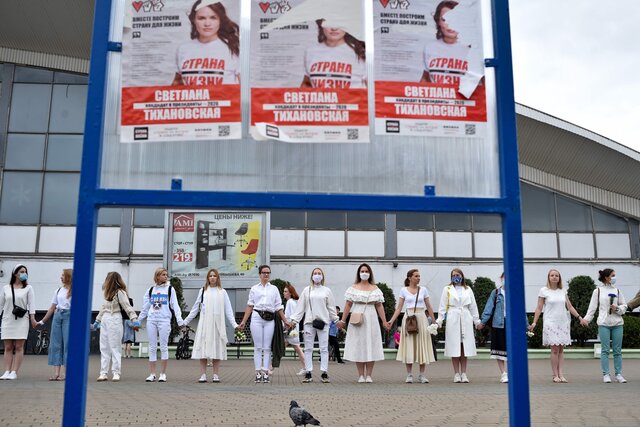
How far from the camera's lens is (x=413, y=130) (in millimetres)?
4367

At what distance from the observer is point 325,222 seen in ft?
104

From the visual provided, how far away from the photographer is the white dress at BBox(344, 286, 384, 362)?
12.1 metres

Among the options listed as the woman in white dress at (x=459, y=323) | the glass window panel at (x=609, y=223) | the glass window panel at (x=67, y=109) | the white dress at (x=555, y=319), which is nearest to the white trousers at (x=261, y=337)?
the woman in white dress at (x=459, y=323)

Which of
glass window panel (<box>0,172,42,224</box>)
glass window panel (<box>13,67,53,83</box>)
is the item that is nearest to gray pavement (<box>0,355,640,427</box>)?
glass window panel (<box>0,172,42,224</box>)

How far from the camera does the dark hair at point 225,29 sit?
429cm

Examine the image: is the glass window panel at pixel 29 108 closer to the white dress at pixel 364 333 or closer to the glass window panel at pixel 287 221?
the glass window panel at pixel 287 221

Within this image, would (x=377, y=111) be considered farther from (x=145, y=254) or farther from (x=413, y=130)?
(x=145, y=254)

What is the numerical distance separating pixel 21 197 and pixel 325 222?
42.7 ft

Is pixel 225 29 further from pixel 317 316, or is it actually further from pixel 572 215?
pixel 572 215

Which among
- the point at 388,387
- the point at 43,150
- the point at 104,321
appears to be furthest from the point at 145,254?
the point at 388,387

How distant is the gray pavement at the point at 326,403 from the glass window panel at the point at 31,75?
74.7ft

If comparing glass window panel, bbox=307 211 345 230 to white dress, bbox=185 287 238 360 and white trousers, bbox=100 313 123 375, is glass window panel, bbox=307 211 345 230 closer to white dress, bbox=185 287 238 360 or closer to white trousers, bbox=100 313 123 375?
white dress, bbox=185 287 238 360

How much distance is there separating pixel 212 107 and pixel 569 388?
27.8 ft

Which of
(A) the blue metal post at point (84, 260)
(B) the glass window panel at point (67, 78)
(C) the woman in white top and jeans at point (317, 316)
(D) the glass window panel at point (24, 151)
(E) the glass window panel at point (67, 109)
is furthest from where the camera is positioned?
(B) the glass window panel at point (67, 78)
